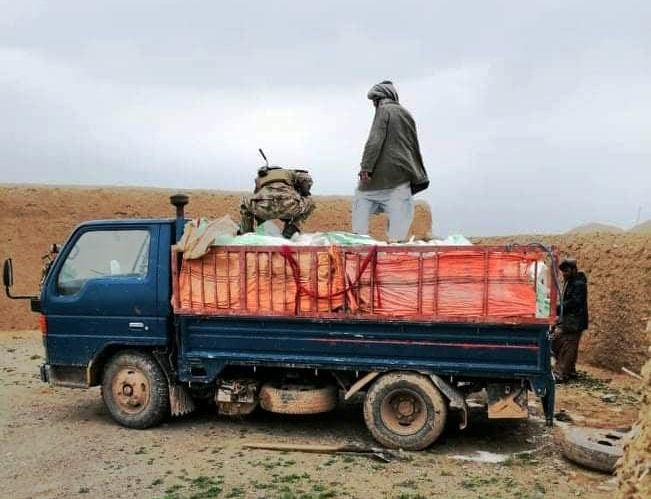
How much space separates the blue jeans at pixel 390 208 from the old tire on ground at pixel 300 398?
2.00 metres

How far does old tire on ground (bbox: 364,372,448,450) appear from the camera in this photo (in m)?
5.88

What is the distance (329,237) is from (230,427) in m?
2.23

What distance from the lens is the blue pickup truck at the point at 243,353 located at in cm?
578

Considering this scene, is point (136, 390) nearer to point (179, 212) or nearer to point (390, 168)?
point (179, 212)

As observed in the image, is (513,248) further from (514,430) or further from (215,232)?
(215,232)

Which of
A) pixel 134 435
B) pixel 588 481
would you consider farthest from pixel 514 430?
pixel 134 435

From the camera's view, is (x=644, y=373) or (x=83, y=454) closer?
(x=644, y=373)

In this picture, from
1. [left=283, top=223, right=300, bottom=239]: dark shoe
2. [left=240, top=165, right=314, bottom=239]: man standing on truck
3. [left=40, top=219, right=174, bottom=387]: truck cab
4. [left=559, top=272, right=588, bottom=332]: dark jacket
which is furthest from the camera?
[left=559, top=272, right=588, bottom=332]: dark jacket

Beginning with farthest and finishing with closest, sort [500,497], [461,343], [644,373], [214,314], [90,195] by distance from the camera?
[90,195]
[214,314]
[461,343]
[500,497]
[644,373]

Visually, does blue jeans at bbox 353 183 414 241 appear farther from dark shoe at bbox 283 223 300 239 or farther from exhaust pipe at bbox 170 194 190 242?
exhaust pipe at bbox 170 194 190 242

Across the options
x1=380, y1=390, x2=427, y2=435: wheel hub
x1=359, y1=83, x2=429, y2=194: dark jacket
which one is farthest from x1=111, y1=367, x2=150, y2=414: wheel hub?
x1=359, y1=83, x2=429, y2=194: dark jacket

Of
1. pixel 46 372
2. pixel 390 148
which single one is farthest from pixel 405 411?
pixel 46 372

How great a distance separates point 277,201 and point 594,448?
→ 3765 millimetres

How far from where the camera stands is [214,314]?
6270 mm
